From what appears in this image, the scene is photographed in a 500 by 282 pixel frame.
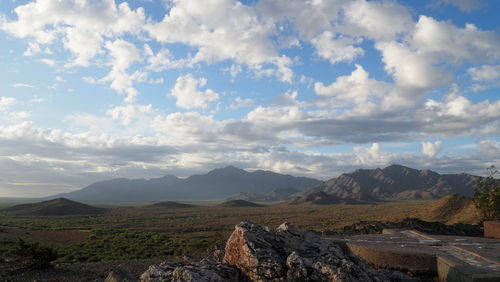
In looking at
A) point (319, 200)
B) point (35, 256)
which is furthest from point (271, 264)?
point (319, 200)

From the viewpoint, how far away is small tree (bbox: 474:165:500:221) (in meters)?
26.7

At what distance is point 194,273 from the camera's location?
7.85 meters

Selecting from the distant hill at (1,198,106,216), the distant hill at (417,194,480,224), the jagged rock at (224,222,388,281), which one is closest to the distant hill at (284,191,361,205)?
the distant hill at (1,198,106,216)

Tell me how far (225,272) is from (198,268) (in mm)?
651

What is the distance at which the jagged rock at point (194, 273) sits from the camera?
7805 millimetres

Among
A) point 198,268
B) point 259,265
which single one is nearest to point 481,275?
point 259,265

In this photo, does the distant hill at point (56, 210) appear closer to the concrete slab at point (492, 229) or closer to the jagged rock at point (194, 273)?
the concrete slab at point (492, 229)

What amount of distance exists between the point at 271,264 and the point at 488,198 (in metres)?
26.6

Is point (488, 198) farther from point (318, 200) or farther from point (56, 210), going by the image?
point (318, 200)

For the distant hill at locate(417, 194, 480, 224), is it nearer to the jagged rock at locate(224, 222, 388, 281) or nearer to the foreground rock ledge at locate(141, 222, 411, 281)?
the jagged rock at locate(224, 222, 388, 281)

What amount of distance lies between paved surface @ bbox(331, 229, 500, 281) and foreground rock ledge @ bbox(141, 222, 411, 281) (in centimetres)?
313

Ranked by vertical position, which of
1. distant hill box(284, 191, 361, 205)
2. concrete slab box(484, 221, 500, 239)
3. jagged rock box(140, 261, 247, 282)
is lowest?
distant hill box(284, 191, 361, 205)

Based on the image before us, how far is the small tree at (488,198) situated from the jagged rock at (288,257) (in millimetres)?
23463

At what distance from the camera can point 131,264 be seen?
54.6 ft
